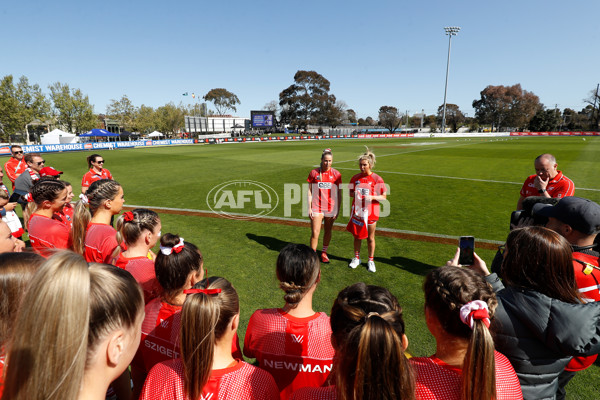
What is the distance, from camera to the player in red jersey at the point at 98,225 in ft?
11.3

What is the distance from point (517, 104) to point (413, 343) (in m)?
111

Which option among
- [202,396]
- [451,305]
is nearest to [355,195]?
[451,305]

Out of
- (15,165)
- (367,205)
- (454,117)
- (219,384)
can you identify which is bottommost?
(219,384)

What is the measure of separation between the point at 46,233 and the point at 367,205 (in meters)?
4.56

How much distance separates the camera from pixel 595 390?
2.93 m

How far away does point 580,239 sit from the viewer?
2.81 metres

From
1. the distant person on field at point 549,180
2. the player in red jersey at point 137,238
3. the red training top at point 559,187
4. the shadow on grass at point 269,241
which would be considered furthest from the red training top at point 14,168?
the red training top at point 559,187

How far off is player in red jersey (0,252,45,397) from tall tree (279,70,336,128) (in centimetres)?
9782

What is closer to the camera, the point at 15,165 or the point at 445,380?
the point at 445,380

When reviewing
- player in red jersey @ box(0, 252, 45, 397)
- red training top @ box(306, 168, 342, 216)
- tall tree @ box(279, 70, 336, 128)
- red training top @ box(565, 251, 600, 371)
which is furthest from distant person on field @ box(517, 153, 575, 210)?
tall tree @ box(279, 70, 336, 128)

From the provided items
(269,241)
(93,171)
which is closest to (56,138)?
(93,171)

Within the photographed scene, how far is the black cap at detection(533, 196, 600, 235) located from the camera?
2676 millimetres

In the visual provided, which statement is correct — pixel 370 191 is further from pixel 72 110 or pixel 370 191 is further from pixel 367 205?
pixel 72 110

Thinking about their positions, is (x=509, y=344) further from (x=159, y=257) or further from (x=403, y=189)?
(x=403, y=189)
